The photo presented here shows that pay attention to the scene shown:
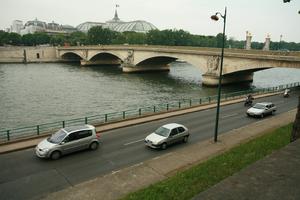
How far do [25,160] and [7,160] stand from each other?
3.37 ft

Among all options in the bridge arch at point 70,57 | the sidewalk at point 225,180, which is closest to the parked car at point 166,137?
the sidewalk at point 225,180

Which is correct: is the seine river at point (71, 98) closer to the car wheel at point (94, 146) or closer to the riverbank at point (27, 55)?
the car wheel at point (94, 146)

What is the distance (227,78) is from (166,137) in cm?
4676

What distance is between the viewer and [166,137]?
62.8 ft

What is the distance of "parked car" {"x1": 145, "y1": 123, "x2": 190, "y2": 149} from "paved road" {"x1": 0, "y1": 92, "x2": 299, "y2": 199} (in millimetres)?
437

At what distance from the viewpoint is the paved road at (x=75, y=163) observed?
13320 millimetres

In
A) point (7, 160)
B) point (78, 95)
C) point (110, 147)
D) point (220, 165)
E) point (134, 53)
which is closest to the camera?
point (220, 165)

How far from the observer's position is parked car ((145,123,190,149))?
739 inches

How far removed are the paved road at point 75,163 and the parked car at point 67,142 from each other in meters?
0.42

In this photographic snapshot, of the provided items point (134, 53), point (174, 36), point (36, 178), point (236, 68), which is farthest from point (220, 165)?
point (174, 36)

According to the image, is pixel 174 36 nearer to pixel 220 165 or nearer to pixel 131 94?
pixel 131 94

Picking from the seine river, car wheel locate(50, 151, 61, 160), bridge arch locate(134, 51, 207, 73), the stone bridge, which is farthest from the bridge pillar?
car wheel locate(50, 151, 61, 160)

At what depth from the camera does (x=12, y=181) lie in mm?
13836

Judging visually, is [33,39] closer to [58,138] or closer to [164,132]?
[58,138]
